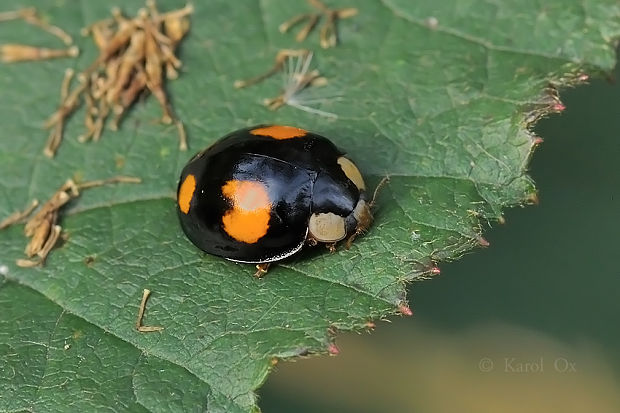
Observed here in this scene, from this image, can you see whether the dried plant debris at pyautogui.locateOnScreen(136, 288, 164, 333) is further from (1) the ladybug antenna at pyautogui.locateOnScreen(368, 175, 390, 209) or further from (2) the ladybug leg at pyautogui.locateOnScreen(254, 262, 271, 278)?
(1) the ladybug antenna at pyautogui.locateOnScreen(368, 175, 390, 209)

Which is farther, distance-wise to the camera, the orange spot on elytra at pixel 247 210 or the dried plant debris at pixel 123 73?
the dried plant debris at pixel 123 73

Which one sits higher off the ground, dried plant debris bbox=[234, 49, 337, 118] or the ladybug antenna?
dried plant debris bbox=[234, 49, 337, 118]

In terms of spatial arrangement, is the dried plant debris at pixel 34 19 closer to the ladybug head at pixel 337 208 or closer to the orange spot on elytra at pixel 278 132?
the orange spot on elytra at pixel 278 132

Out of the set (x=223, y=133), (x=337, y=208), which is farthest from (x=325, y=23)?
(x=337, y=208)

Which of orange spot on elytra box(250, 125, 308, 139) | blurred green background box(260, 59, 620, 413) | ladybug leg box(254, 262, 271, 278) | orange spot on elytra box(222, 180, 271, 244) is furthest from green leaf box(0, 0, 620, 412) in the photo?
blurred green background box(260, 59, 620, 413)

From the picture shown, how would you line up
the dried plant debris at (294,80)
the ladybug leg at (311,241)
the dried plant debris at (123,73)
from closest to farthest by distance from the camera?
the ladybug leg at (311,241) < the dried plant debris at (294,80) < the dried plant debris at (123,73)

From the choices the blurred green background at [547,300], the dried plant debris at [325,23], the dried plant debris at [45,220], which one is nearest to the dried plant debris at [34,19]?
the dried plant debris at [45,220]

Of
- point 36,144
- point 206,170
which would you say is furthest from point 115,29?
point 206,170
